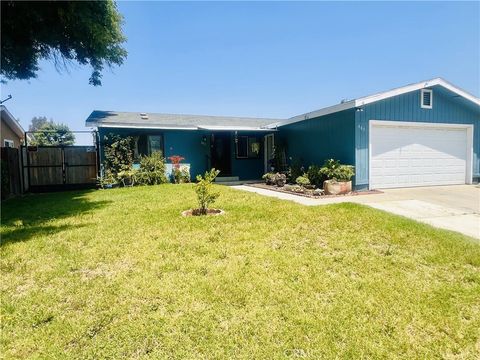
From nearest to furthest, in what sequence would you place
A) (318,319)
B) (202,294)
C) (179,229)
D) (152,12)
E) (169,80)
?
(318,319) < (202,294) < (179,229) < (152,12) < (169,80)

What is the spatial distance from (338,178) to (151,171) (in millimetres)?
7897

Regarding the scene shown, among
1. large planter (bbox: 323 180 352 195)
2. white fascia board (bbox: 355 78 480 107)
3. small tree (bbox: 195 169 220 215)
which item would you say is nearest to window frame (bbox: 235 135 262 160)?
large planter (bbox: 323 180 352 195)

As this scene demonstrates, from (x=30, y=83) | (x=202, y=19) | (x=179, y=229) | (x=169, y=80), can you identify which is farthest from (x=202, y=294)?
(x=169, y=80)

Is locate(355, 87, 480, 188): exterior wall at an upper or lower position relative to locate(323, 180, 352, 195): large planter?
upper

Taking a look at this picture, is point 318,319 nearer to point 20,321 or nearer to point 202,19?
point 20,321

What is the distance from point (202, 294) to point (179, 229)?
2336mm

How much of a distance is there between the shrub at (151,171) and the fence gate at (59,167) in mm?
2020

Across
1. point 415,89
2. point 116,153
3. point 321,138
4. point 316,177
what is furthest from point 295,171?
point 116,153

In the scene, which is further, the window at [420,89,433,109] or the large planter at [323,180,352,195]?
the window at [420,89,433,109]

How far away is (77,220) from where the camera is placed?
615 cm

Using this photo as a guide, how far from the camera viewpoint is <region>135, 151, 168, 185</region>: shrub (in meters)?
12.5

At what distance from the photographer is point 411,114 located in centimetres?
1038

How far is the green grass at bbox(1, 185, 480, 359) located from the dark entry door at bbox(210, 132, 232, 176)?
926cm

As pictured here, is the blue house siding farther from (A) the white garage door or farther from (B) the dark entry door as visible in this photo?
(B) the dark entry door
